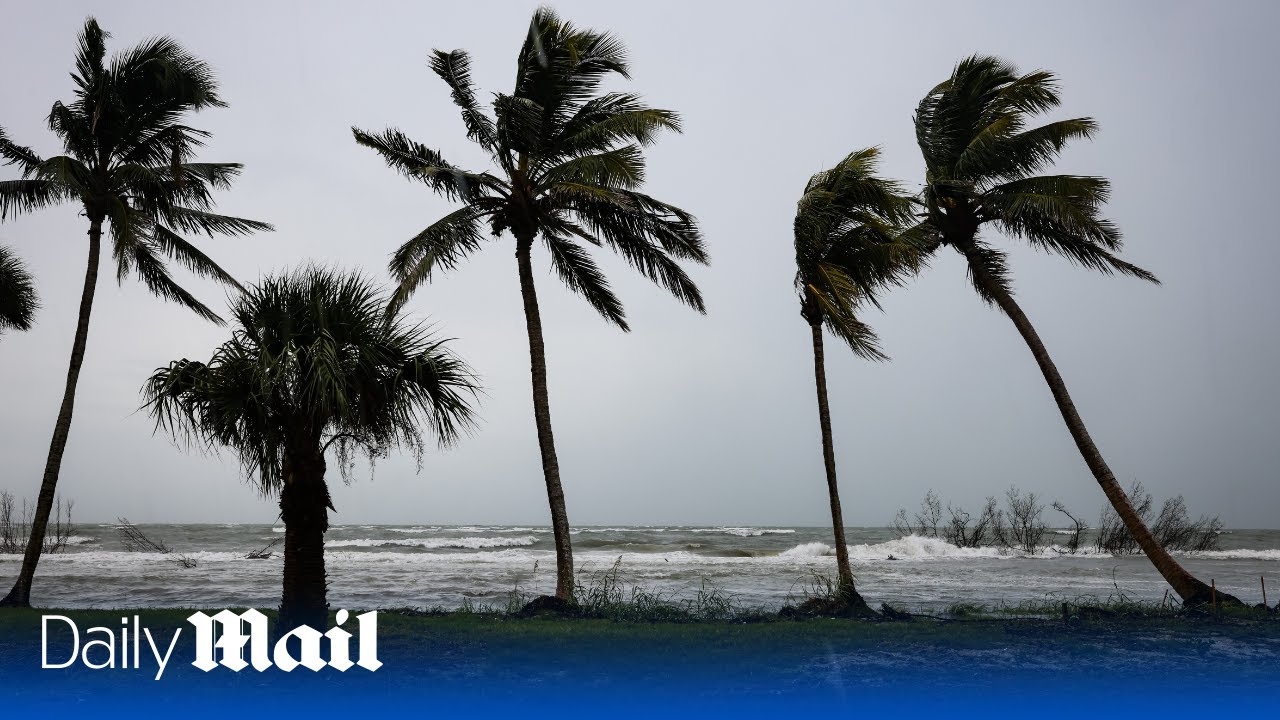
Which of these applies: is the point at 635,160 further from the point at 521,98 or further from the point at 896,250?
the point at 896,250

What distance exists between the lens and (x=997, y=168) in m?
15.6

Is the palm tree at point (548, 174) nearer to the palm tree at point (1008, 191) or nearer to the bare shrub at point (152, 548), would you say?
the palm tree at point (1008, 191)

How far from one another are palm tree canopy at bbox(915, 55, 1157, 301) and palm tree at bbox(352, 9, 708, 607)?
4.86m

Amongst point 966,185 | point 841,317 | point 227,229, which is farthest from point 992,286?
point 227,229

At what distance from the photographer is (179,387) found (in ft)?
28.9

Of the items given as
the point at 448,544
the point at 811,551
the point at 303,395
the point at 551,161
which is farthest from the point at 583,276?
the point at 448,544

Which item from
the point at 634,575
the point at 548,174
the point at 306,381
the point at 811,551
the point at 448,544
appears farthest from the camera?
the point at 448,544

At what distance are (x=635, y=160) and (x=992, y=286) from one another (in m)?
6.86

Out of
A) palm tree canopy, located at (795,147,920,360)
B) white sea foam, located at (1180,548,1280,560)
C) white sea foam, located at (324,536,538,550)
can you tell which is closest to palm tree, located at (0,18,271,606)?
palm tree canopy, located at (795,147,920,360)

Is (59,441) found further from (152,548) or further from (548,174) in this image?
(152,548)

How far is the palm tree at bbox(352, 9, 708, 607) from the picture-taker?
13.6 m

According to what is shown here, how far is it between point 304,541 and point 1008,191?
1269 centimetres

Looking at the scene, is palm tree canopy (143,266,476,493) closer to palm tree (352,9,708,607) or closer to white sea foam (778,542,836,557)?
palm tree (352,9,708,607)

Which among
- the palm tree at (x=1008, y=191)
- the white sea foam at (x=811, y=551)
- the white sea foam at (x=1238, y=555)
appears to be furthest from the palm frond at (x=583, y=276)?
the white sea foam at (x=1238, y=555)
